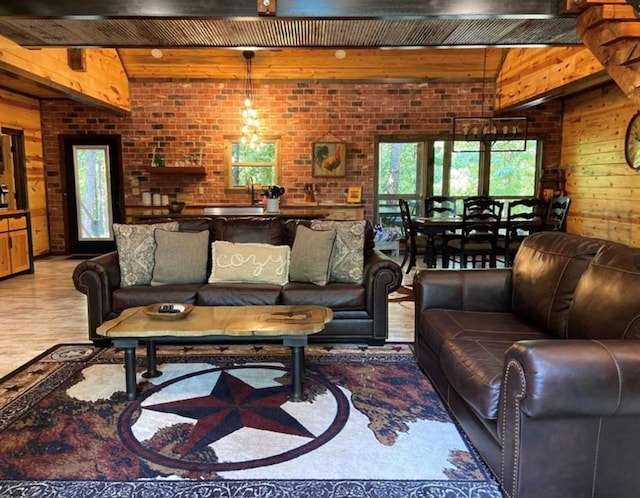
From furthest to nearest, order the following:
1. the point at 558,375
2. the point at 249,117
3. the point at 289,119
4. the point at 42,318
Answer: the point at 289,119, the point at 249,117, the point at 42,318, the point at 558,375

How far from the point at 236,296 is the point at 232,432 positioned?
128 centimetres

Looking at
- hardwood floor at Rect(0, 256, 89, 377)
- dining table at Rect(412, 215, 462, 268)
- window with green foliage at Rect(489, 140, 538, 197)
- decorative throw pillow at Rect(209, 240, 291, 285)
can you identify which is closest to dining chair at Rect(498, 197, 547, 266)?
dining table at Rect(412, 215, 462, 268)

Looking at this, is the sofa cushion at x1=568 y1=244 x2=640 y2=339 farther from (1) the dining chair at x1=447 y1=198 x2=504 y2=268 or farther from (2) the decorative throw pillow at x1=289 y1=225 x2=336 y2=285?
(1) the dining chair at x1=447 y1=198 x2=504 y2=268

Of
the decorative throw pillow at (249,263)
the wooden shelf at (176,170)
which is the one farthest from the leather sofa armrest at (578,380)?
the wooden shelf at (176,170)

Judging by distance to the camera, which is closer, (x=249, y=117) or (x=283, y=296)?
(x=283, y=296)

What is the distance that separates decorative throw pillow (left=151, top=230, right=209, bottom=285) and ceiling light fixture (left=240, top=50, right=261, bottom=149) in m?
3.84

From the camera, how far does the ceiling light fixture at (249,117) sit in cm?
735

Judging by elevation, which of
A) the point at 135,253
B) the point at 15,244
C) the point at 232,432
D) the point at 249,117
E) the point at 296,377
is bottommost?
the point at 232,432

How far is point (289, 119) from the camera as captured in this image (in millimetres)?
7938

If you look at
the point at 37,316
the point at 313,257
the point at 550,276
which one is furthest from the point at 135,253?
the point at 550,276

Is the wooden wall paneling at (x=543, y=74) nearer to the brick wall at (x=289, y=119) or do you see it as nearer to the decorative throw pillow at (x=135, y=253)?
the brick wall at (x=289, y=119)

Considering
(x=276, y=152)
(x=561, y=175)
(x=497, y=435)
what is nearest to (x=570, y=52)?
(x=561, y=175)

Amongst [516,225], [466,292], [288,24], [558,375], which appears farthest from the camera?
[516,225]

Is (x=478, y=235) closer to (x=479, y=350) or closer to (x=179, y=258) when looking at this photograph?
(x=179, y=258)
